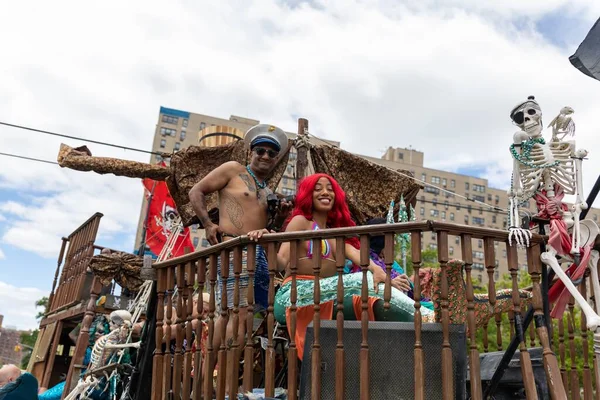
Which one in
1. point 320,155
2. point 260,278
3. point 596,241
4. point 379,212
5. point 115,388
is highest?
point 320,155

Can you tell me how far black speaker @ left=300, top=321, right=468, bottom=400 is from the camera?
305 centimetres

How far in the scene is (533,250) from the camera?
11.4ft

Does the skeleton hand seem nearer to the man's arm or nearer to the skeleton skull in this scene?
the skeleton skull

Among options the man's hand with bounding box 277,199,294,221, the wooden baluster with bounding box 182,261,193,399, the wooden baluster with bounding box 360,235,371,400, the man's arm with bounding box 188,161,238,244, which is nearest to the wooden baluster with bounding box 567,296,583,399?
the wooden baluster with bounding box 360,235,371,400

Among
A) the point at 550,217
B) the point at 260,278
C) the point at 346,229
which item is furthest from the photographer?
the point at 260,278

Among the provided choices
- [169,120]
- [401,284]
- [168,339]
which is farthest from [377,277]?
[169,120]

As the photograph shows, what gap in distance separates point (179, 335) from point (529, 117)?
3189 millimetres

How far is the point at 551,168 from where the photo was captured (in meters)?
3.97

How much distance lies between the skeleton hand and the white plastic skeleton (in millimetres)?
350

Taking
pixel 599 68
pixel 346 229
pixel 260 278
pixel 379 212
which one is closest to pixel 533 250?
pixel 346 229

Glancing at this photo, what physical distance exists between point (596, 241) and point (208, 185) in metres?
3.21

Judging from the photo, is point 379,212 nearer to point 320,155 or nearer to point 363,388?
point 320,155

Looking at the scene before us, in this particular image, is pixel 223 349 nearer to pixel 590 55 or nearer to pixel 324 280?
pixel 324 280

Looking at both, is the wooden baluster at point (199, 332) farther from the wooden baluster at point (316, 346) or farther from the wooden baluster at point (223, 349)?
the wooden baluster at point (316, 346)
